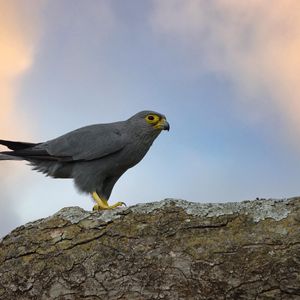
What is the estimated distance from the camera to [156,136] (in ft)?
24.2

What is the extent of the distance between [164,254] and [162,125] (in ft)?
10.8

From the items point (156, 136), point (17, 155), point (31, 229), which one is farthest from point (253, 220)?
point (17, 155)

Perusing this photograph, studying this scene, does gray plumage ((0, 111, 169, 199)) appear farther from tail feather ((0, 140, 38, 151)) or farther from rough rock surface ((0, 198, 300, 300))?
rough rock surface ((0, 198, 300, 300))

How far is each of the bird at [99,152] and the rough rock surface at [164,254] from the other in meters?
2.28

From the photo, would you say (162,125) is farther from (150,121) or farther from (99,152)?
(99,152)

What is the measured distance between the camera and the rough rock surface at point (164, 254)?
394cm

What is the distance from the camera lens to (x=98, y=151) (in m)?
6.94

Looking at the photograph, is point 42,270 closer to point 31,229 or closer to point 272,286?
point 31,229

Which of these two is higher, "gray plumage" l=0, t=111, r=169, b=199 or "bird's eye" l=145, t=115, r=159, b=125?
"bird's eye" l=145, t=115, r=159, b=125

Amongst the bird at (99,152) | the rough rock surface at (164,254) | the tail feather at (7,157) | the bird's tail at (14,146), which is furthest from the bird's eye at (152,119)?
the rough rock surface at (164,254)

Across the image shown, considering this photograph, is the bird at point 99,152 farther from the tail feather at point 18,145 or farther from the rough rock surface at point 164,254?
the rough rock surface at point 164,254

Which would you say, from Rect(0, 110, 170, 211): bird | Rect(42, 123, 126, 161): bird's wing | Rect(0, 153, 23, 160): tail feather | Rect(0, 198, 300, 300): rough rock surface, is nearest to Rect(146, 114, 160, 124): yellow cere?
Rect(0, 110, 170, 211): bird

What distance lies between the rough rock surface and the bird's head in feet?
9.07

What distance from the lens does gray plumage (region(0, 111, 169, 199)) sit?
6934 millimetres
